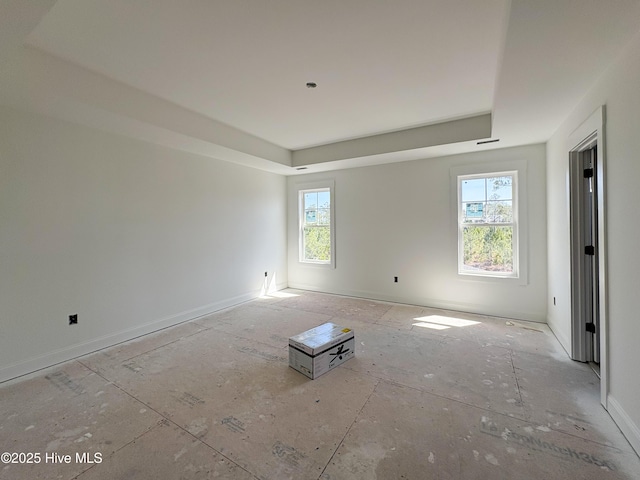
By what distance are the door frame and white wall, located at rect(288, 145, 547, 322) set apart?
1169 millimetres

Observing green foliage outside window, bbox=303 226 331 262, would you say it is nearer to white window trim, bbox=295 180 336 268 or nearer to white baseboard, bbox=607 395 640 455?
white window trim, bbox=295 180 336 268

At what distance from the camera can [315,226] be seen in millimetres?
5793

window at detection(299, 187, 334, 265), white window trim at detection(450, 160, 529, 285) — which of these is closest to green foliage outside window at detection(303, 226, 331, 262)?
window at detection(299, 187, 334, 265)

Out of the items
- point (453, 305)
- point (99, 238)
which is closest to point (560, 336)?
point (453, 305)

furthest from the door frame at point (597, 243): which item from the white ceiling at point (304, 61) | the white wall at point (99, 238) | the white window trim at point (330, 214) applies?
the white wall at point (99, 238)

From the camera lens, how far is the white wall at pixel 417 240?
12.6 ft

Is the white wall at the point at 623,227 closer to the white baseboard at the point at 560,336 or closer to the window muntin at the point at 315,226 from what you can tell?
the white baseboard at the point at 560,336

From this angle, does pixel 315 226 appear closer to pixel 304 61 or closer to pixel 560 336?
pixel 304 61

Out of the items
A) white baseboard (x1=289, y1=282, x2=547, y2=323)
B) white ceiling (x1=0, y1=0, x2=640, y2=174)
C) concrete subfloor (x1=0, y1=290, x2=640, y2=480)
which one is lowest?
concrete subfloor (x1=0, y1=290, x2=640, y2=480)

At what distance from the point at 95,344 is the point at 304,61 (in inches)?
142

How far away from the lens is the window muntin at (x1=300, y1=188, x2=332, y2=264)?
5.63m

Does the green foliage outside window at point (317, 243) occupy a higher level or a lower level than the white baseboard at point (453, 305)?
higher

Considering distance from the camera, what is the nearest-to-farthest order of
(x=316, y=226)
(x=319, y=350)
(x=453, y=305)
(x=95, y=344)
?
(x=319, y=350), (x=95, y=344), (x=453, y=305), (x=316, y=226)

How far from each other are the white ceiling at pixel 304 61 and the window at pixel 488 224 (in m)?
0.73
